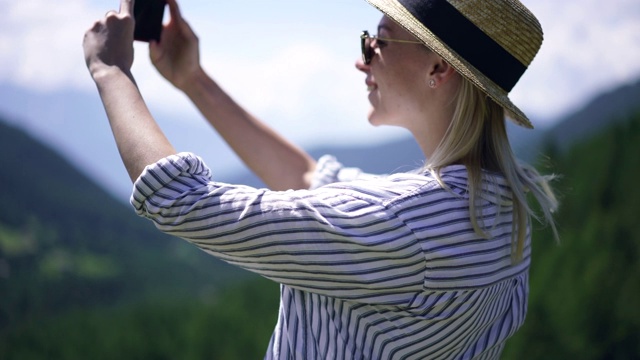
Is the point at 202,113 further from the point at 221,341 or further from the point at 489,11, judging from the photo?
the point at 221,341

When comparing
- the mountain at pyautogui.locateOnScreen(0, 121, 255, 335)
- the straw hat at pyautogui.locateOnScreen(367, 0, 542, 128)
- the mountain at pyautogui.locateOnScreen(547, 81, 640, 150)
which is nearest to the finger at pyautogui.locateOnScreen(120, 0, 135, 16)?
the straw hat at pyautogui.locateOnScreen(367, 0, 542, 128)

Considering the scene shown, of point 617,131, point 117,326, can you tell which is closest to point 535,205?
point 617,131

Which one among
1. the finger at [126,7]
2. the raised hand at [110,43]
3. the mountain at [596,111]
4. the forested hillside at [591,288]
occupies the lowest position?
the forested hillside at [591,288]

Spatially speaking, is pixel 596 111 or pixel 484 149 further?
pixel 596 111

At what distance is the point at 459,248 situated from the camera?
1458mm

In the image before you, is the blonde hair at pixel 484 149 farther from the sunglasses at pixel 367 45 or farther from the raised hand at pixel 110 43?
the raised hand at pixel 110 43

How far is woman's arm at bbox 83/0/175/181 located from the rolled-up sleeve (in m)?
0.05

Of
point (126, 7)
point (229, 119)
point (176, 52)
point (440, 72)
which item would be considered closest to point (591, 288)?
point (229, 119)

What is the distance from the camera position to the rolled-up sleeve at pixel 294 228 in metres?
1.34

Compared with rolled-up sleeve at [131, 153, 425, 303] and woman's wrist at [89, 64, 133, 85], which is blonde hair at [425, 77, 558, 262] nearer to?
rolled-up sleeve at [131, 153, 425, 303]

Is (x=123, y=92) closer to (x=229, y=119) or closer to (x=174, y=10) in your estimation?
(x=174, y=10)

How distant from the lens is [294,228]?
4.45 feet

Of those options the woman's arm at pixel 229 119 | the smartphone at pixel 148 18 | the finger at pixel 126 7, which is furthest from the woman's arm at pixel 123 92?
the woman's arm at pixel 229 119

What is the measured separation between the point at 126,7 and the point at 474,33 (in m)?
0.73
